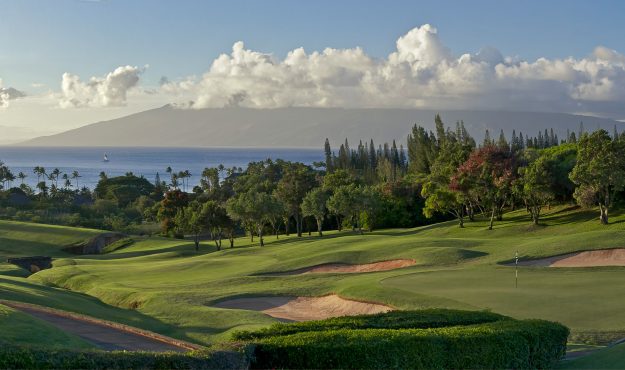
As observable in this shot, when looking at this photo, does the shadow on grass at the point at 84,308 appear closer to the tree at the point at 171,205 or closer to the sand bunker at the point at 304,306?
the sand bunker at the point at 304,306

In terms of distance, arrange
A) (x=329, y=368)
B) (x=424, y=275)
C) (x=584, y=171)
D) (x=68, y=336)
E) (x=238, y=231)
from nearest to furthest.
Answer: (x=329, y=368), (x=68, y=336), (x=424, y=275), (x=584, y=171), (x=238, y=231)

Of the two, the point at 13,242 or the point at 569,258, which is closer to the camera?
the point at 569,258

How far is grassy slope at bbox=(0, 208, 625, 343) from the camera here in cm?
2916

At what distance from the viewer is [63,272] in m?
53.5

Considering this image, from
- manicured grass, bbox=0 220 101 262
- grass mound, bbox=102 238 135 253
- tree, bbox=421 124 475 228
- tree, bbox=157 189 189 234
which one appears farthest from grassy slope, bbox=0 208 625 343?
tree, bbox=157 189 189 234

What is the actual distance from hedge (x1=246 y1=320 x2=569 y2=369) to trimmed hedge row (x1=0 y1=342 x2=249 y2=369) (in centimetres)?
120

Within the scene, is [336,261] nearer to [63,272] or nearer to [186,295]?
[186,295]

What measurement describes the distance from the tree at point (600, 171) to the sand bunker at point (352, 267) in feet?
76.1

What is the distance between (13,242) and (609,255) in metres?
64.6

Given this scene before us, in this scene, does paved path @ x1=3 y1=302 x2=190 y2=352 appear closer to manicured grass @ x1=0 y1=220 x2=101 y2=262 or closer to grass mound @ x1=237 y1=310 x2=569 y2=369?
grass mound @ x1=237 y1=310 x2=569 y2=369

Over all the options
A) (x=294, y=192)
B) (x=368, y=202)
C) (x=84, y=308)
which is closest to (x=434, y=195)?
(x=368, y=202)

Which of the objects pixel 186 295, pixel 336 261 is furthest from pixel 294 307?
pixel 336 261

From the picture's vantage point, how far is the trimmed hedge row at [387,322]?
17.7 metres

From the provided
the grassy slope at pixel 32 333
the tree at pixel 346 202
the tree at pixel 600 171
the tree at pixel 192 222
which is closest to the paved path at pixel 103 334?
the grassy slope at pixel 32 333
